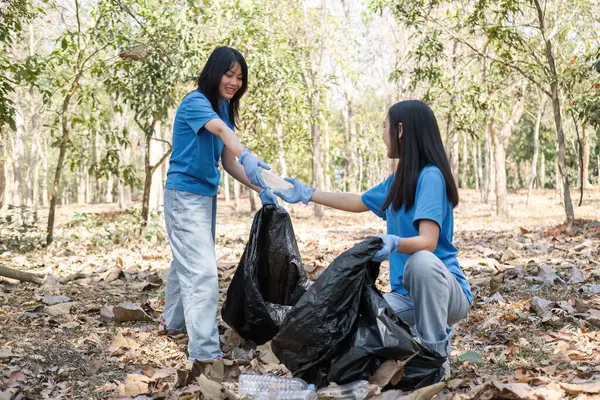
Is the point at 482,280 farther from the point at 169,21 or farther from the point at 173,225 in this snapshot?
the point at 169,21

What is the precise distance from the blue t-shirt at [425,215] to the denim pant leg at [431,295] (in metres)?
0.14

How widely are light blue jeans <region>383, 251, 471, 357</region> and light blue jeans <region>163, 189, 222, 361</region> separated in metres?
1.13

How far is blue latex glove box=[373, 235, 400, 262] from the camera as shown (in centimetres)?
256

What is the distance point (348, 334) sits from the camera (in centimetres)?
253

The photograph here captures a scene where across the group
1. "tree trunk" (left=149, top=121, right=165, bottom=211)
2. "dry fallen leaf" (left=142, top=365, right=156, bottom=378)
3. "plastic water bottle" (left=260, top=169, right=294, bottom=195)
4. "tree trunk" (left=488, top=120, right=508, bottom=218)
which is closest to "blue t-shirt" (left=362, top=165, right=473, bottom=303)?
"plastic water bottle" (left=260, top=169, right=294, bottom=195)

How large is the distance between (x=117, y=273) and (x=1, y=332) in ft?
6.43

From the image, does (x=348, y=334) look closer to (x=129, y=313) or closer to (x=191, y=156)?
(x=191, y=156)

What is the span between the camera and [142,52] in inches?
318

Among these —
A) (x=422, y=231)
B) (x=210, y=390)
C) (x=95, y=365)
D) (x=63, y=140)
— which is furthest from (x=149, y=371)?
(x=63, y=140)

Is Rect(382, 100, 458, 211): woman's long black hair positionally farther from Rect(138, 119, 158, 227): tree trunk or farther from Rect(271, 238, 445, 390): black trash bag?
Rect(138, 119, 158, 227): tree trunk

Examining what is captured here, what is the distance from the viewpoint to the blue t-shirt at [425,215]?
266 cm

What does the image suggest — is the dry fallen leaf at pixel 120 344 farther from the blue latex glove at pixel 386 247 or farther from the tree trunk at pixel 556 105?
the tree trunk at pixel 556 105

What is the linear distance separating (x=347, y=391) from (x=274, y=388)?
317mm

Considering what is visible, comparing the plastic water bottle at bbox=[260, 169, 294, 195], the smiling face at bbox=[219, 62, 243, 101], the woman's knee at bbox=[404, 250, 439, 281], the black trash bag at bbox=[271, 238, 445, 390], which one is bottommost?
the black trash bag at bbox=[271, 238, 445, 390]
